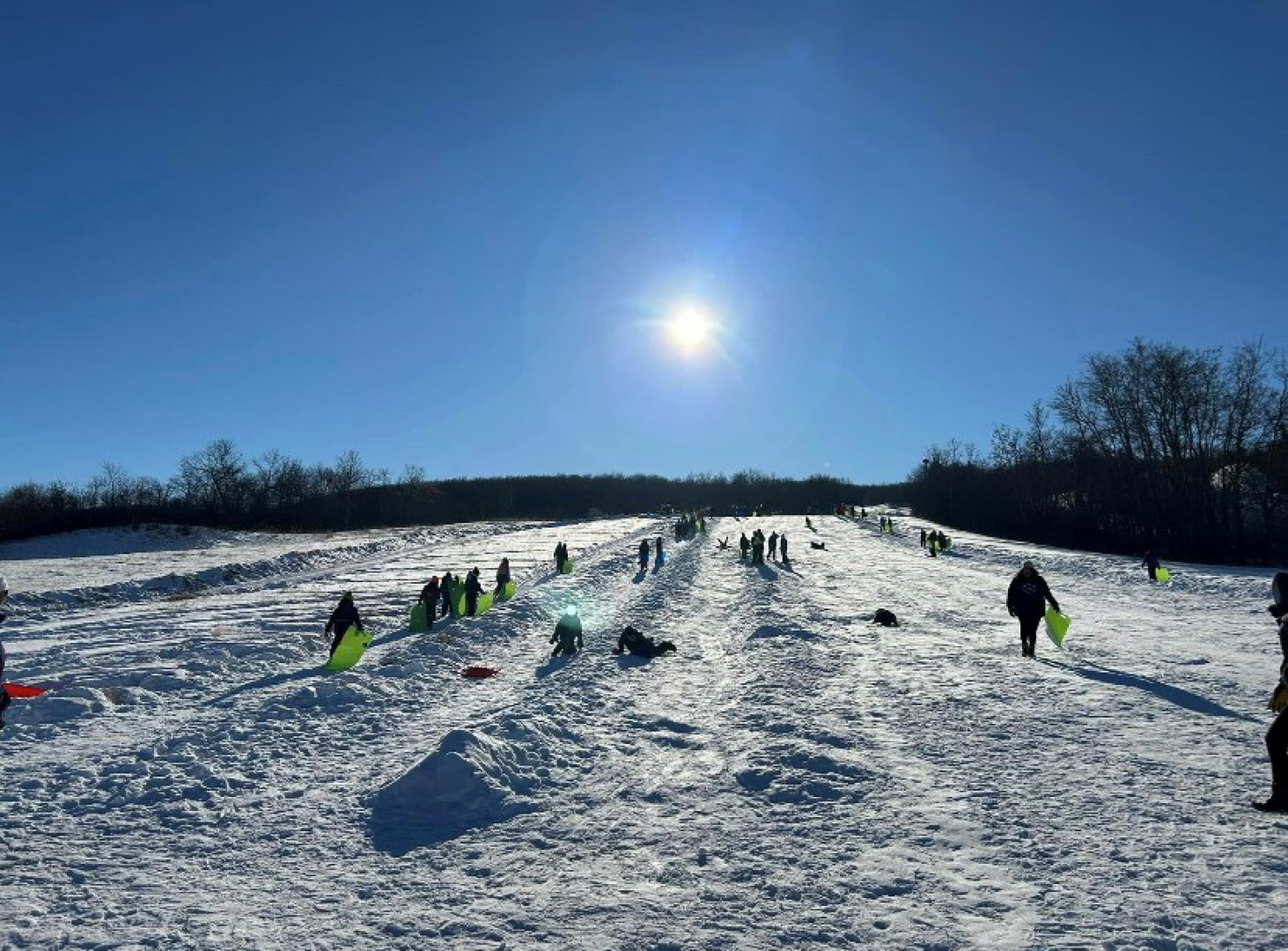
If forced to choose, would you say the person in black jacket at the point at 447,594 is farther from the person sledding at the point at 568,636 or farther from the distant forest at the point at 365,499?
the distant forest at the point at 365,499

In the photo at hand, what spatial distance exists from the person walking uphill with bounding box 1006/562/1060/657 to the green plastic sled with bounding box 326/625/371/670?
12612 millimetres

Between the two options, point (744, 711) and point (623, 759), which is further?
point (744, 711)

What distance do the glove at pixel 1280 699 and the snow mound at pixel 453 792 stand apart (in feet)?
21.9

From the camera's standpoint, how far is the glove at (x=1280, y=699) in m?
6.04

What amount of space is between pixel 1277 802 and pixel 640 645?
1058 cm

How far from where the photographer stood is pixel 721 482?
172m

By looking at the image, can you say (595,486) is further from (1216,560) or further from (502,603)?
(502,603)

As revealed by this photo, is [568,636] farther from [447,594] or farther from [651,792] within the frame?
[651,792]

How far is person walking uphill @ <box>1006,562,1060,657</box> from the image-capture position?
547 inches

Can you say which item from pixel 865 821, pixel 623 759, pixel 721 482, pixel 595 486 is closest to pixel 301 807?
Answer: pixel 623 759

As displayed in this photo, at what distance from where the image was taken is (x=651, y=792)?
7.51m

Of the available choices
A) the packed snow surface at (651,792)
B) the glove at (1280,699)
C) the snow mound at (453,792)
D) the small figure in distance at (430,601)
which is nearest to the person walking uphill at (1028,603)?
the packed snow surface at (651,792)

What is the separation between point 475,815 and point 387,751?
2.64 m

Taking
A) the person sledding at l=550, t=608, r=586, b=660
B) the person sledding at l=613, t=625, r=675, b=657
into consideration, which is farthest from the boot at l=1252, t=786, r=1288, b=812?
the person sledding at l=550, t=608, r=586, b=660
